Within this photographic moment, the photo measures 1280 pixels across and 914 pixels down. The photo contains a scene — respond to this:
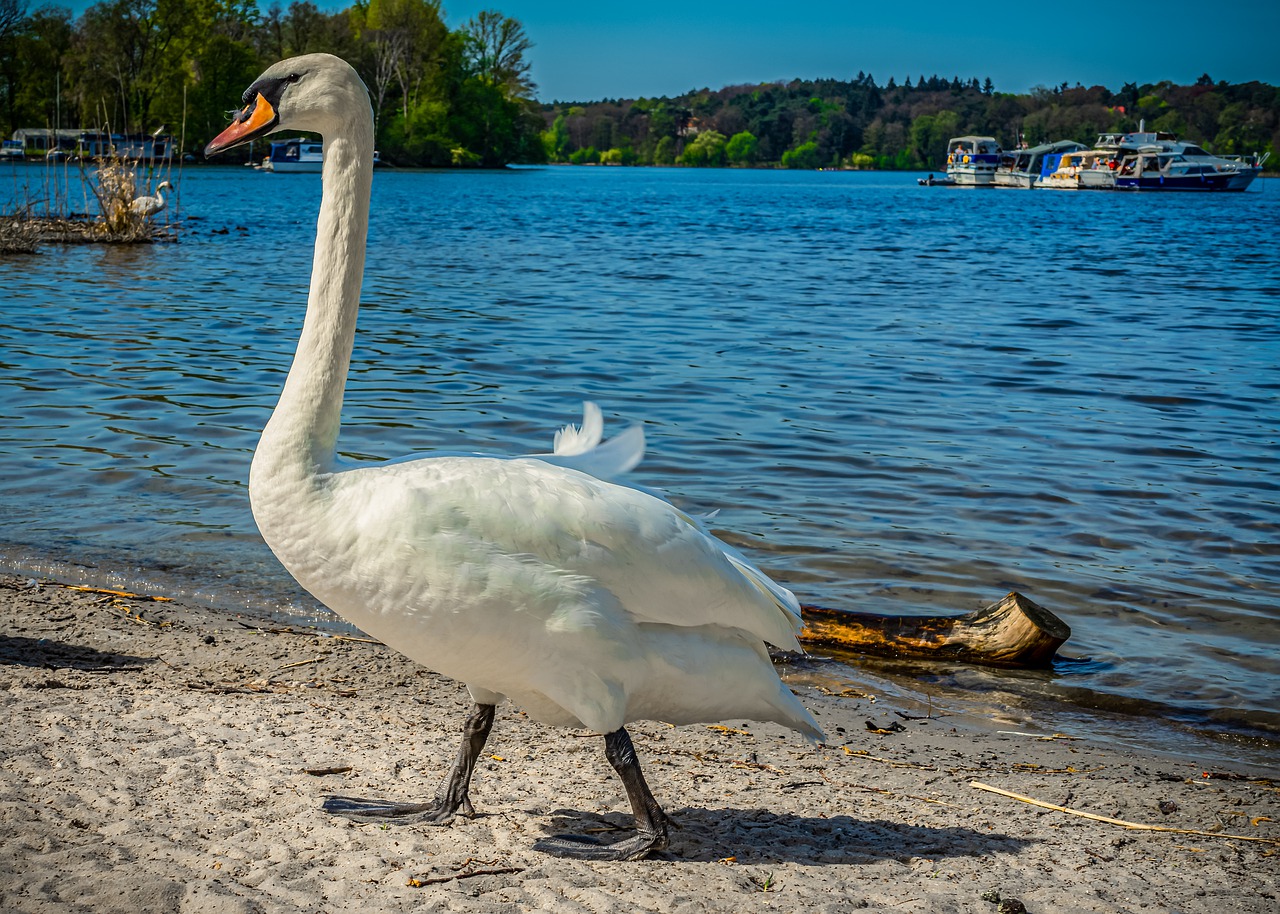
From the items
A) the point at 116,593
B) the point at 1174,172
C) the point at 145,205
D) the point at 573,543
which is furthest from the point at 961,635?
the point at 1174,172

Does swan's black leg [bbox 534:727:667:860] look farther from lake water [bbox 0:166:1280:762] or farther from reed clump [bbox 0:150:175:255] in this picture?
reed clump [bbox 0:150:175:255]

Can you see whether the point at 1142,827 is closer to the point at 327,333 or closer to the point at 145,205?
the point at 327,333

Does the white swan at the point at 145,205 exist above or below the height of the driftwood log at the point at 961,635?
above

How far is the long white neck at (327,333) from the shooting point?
3.34 metres

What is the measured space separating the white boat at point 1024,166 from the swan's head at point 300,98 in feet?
321

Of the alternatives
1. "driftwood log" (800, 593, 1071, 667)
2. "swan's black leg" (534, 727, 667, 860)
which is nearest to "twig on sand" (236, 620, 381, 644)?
"driftwood log" (800, 593, 1071, 667)

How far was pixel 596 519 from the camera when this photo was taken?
337cm

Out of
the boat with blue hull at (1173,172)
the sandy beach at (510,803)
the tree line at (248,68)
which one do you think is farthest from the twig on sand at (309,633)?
the boat with blue hull at (1173,172)

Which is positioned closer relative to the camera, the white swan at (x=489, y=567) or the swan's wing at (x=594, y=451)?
the white swan at (x=489, y=567)

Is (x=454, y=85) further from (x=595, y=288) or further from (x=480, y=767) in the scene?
(x=480, y=767)

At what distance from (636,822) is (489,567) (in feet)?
3.48

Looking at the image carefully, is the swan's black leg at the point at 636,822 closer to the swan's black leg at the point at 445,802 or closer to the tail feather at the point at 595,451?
the swan's black leg at the point at 445,802

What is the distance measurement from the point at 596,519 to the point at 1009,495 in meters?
6.69

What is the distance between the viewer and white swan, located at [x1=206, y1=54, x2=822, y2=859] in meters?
3.18
